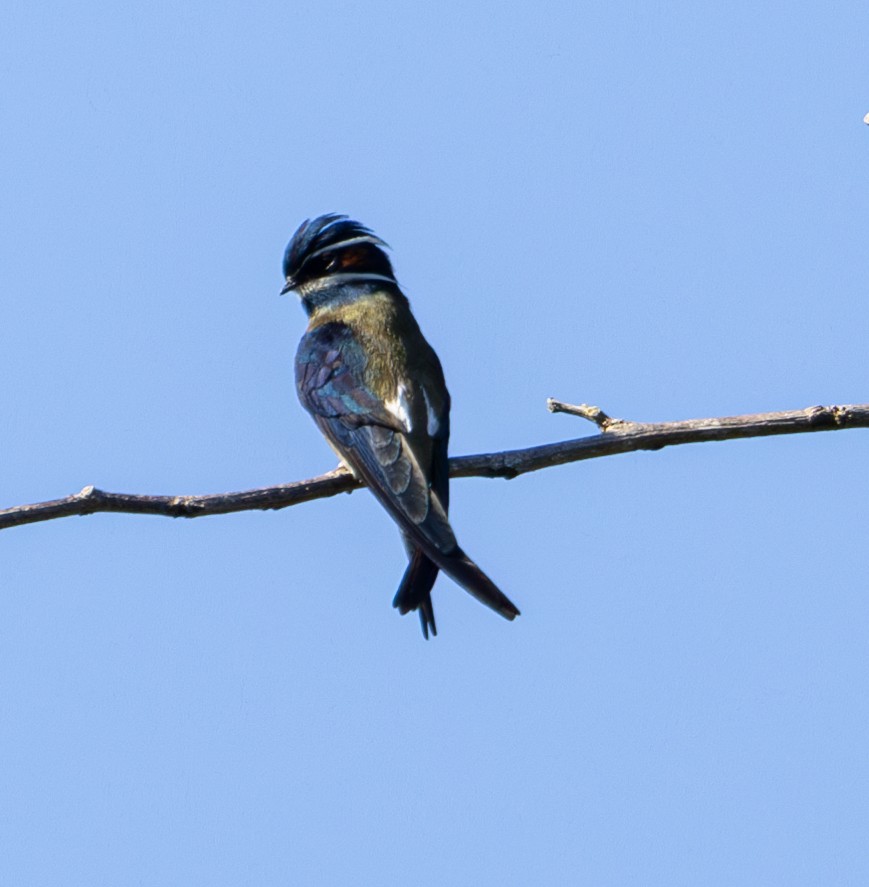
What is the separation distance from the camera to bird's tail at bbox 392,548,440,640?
20.3 ft

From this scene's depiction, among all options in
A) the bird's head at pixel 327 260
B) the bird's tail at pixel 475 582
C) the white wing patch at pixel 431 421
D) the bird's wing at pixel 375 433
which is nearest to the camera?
the bird's tail at pixel 475 582

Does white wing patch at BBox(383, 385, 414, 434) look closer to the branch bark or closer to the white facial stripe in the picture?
the branch bark

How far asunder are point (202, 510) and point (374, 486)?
1.48 meters

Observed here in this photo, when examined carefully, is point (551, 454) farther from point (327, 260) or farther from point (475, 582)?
point (327, 260)

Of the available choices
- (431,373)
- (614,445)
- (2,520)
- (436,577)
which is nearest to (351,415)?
(431,373)

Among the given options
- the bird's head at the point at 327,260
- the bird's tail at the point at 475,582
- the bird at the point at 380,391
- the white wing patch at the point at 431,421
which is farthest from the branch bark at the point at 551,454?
the bird's head at the point at 327,260

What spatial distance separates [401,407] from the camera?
7.26m

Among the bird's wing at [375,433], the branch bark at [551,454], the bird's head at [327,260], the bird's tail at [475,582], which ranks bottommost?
the bird's tail at [475,582]

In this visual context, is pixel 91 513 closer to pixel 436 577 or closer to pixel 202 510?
pixel 202 510

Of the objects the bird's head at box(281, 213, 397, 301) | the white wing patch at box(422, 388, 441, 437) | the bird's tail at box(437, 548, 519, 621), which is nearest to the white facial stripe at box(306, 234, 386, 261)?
the bird's head at box(281, 213, 397, 301)

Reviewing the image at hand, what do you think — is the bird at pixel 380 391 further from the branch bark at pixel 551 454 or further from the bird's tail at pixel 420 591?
the branch bark at pixel 551 454

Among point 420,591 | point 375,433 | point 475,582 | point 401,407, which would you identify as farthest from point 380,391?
point 475,582

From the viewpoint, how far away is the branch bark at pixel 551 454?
203 inches

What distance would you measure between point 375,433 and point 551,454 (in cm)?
147
